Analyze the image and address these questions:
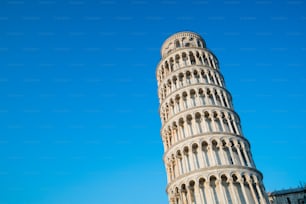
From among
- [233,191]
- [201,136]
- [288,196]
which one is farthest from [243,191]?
[288,196]

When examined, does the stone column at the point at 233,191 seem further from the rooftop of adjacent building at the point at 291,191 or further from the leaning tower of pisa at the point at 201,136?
the rooftop of adjacent building at the point at 291,191

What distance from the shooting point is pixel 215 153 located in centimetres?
2948

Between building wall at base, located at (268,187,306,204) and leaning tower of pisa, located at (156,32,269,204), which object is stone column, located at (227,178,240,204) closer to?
leaning tower of pisa, located at (156,32,269,204)

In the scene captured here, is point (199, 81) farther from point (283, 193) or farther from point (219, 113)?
point (283, 193)

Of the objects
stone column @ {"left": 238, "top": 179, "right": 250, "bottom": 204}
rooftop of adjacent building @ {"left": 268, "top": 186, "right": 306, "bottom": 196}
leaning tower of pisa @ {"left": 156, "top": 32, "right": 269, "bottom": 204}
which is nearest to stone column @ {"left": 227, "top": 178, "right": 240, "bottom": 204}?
leaning tower of pisa @ {"left": 156, "top": 32, "right": 269, "bottom": 204}


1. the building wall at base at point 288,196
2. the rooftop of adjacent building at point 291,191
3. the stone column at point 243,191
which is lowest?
the stone column at point 243,191

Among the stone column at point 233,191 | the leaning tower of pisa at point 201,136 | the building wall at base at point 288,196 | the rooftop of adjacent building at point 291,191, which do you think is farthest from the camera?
the rooftop of adjacent building at point 291,191

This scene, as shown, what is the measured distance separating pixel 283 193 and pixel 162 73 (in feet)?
99.2

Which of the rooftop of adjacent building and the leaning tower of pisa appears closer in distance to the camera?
the leaning tower of pisa

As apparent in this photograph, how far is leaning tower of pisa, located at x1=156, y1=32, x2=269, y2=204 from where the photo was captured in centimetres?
2722

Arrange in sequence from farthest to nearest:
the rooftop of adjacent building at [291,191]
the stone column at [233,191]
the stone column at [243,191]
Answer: the rooftop of adjacent building at [291,191], the stone column at [243,191], the stone column at [233,191]

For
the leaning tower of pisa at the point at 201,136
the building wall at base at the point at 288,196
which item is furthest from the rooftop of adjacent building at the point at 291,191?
the leaning tower of pisa at the point at 201,136

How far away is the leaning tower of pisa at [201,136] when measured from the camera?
89.3 feet

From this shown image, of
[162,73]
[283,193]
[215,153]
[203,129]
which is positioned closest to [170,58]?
[162,73]
